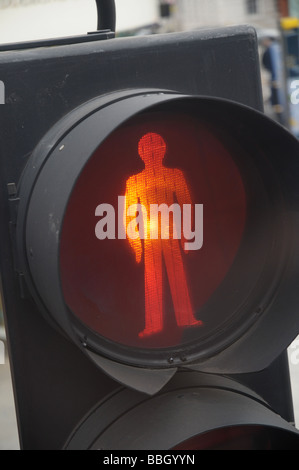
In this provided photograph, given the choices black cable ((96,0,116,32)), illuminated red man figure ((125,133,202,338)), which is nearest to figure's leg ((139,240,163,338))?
illuminated red man figure ((125,133,202,338))

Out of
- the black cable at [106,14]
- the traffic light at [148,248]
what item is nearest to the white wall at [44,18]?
the black cable at [106,14]

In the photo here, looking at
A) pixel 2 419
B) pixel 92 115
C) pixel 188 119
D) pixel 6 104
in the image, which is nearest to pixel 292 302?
pixel 188 119

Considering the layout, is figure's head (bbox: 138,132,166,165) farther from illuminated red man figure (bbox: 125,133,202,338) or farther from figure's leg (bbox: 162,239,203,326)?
figure's leg (bbox: 162,239,203,326)

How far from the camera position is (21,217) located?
4.53ft

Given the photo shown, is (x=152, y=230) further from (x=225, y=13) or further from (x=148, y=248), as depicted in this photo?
(x=225, y=13)

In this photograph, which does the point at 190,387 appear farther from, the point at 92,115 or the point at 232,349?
the point at 92,115

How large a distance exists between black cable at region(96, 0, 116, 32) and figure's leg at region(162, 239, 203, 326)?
53cm

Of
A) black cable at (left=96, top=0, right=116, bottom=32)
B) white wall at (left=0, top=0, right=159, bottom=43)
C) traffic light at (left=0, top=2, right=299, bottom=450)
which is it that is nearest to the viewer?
traffic light at (left=0, top=2, right=299, bottom=450)

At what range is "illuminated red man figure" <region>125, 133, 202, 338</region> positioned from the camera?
142 centimetres

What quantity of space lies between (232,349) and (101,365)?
0.25m

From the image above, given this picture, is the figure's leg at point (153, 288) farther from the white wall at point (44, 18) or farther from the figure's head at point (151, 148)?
the white wall at point (44, 18)

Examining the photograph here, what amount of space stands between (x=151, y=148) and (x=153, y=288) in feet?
0.75

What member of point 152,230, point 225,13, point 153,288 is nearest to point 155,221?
point 152,230

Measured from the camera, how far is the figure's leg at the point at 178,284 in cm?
145
